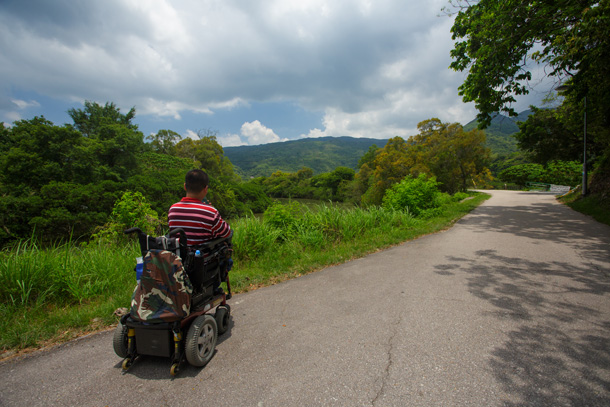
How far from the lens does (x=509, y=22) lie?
682 cm

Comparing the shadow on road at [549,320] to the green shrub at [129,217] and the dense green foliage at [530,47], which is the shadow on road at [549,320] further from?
the green shrub at [129,217]

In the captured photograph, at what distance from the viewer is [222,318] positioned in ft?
9.00

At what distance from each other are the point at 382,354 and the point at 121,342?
2.16 metres

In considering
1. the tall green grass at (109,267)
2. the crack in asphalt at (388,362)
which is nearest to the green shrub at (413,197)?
the tall green grass at (109,267)

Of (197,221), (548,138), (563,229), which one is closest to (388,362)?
(197,221)

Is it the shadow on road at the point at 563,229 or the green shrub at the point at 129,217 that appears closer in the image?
the shadow on road at the point at 563,229

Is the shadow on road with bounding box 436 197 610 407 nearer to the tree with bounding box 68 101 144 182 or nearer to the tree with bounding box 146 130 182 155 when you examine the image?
the tree with bounding box 68 101 144 182

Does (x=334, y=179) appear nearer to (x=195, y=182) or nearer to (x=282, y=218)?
(x=282, y=218)

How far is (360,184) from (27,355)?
4235cm

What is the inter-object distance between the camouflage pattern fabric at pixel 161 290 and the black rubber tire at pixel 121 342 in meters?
0.24

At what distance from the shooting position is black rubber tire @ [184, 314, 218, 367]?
212 centimetres

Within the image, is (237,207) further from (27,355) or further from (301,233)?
(27,355)

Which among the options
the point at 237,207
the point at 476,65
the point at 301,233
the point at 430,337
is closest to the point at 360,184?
the point at 237,207

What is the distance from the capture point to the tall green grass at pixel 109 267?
9.80 ft
